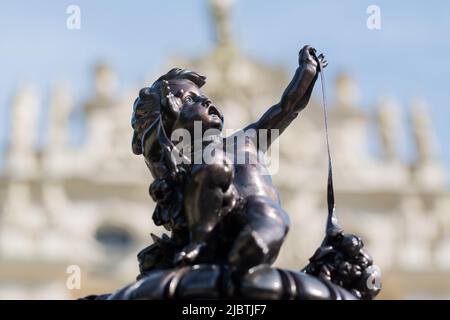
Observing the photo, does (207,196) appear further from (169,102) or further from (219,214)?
(169,102)

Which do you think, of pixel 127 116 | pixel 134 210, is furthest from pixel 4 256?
pixel 127 116

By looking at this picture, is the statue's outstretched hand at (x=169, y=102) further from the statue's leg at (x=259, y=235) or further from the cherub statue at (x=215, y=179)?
the statue's leg at (x=259, y=235)

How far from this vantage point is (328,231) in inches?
135

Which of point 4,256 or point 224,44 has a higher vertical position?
point 224,44

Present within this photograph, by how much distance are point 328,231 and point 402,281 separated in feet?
69.4

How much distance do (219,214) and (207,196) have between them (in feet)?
0.23

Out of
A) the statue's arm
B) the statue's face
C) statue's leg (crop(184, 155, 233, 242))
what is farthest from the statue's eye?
statue's leg (crop(184, 155, 233, 242))

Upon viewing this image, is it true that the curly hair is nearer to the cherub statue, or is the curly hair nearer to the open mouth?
the cherub statue

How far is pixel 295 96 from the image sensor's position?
3682mm

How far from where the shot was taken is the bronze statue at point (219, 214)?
2.99 meters

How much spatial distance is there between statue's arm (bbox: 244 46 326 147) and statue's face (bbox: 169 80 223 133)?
18cm

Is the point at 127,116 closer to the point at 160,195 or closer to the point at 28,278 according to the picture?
the point at 28,278

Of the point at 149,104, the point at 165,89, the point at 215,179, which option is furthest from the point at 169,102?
the point at 215,179

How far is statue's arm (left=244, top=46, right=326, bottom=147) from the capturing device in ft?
12.0
